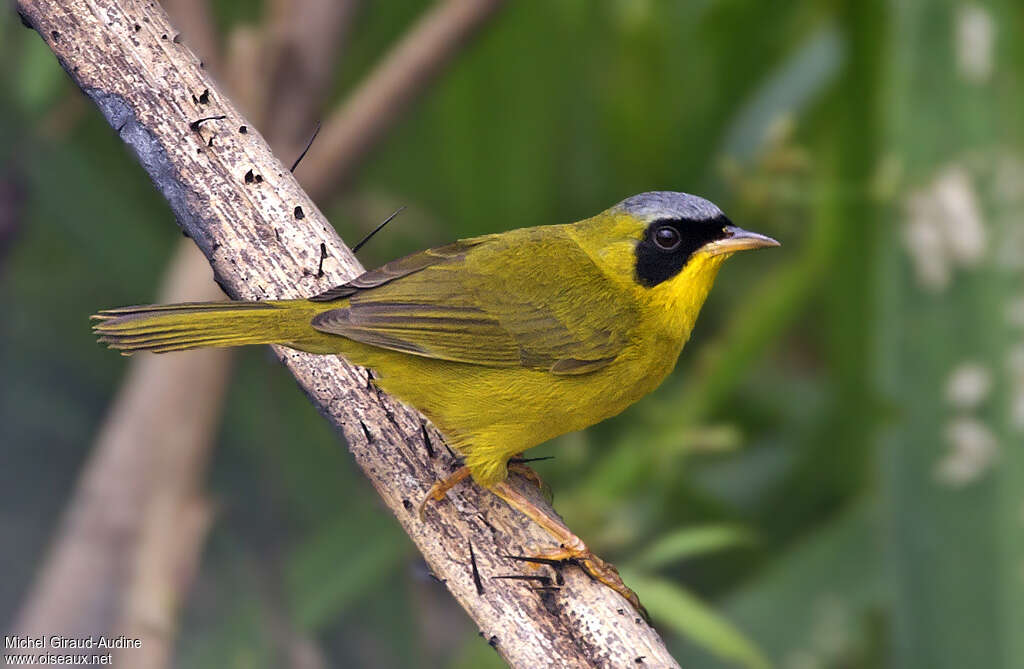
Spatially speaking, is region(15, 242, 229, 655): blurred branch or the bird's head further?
region(15, 242, 229, 655): blurred branch

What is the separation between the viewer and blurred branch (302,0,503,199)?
12.2ft

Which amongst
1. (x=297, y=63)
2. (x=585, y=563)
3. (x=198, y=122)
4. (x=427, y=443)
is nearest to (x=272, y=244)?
(x=198, y=122)

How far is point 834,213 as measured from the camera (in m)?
3.83

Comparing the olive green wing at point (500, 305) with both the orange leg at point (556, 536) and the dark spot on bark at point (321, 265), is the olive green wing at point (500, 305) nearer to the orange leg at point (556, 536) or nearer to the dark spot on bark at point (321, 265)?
the dark spot on bark at point (321, 265)

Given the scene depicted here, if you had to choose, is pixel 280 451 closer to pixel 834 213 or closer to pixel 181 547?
pixel 181 547

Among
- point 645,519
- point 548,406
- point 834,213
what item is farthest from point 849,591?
point 548,406

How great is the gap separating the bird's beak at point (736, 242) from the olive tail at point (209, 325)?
0.89 meters

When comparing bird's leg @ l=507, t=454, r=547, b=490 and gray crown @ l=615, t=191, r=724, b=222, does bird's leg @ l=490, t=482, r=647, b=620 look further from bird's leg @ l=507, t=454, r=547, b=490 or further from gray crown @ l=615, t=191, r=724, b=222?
gray crown @ l=615, t=191, r=724, b=222

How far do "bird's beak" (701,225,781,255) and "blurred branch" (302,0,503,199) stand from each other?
5.11 feet

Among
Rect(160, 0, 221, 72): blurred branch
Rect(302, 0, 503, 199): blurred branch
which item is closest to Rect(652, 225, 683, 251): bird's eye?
Rect(302, 0, 503, 199): blurred branch

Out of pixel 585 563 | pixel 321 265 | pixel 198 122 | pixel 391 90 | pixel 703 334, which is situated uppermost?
pixel 391 90

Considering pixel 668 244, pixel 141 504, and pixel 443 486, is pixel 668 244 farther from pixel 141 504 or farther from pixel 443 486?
pixel 141 504

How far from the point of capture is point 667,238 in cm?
252

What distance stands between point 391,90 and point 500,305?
4.93 ft
